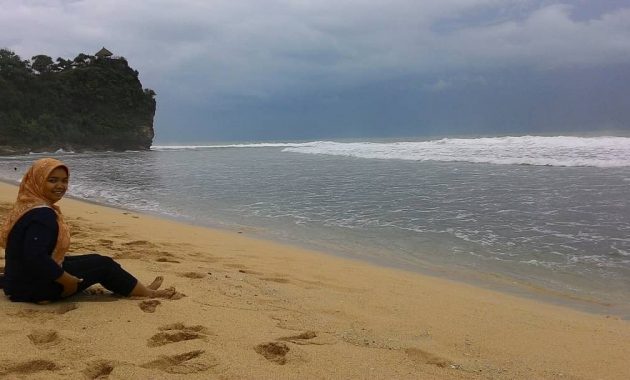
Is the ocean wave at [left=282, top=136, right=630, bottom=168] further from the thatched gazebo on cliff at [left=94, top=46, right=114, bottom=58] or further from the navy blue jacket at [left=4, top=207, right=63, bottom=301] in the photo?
the thatched gazebo on cliff at [left=94, top=46, right=114, bottom=58]

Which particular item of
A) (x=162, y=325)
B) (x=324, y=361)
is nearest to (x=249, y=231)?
(x=162, y=325)

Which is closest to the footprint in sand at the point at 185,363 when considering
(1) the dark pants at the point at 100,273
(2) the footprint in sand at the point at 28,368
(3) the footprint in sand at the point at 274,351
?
(3) the footprint in sand at the point at 274,351

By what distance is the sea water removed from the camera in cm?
572

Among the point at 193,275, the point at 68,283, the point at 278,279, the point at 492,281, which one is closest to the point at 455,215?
the point at 492,281

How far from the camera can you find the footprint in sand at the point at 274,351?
2725 mm

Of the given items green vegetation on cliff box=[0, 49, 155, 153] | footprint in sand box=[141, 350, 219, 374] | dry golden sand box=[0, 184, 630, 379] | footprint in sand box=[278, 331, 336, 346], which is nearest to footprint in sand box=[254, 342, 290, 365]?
dry golden sand box=[0, 184, 630, 379]

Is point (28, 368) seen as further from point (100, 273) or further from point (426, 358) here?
point (426, 358)

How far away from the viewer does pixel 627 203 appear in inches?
380

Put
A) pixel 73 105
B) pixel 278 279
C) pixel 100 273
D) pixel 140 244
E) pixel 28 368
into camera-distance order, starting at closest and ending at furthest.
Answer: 1. pixel 28 368
2. pixel 100 273
3. pixel 278 279
4. pixel 140 244
5. pixel 73 105

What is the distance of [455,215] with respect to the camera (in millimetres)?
9148

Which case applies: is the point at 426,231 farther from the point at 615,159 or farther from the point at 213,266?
the point at 615,159

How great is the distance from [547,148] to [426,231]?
1956 cm

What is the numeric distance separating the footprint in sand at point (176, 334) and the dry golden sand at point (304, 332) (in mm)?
12

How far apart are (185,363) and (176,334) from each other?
0.44 meters
